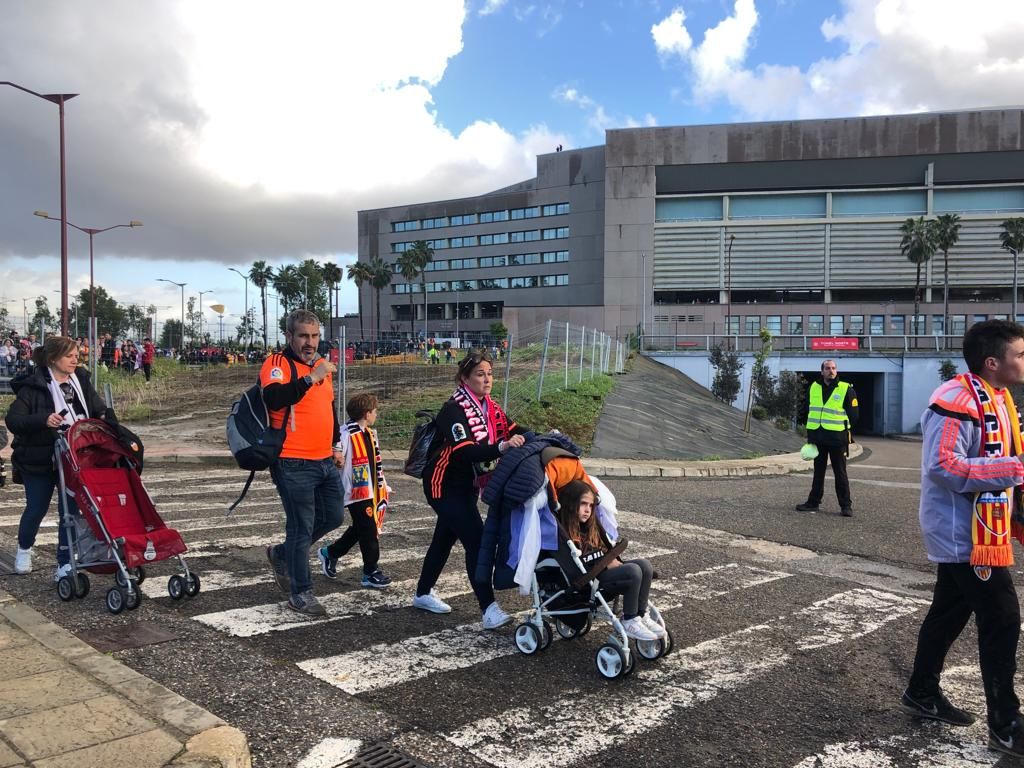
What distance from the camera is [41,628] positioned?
4.68 meters

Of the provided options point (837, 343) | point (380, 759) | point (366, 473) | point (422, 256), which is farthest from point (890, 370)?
point (422, 256)

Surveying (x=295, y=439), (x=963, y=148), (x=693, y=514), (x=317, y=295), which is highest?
(x=963, y=148)

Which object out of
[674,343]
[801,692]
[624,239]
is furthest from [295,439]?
[624,239]

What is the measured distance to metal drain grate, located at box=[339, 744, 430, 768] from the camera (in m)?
3.31

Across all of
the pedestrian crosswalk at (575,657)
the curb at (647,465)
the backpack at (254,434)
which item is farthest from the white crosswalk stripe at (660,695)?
the curb at (647,465)

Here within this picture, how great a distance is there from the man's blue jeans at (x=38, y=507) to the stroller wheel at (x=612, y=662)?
12.7 ft

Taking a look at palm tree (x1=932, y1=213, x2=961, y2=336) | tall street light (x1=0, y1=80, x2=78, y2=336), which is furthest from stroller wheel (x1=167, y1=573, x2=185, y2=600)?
palm tree (x1=932, y1=213, x2=961, y2=336)

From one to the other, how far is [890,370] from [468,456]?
4885 cm

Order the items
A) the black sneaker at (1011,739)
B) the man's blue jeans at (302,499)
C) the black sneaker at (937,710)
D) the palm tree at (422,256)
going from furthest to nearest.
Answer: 1. the palm tree at (422,256)
2. the man's blue jeans at (302,499)
3. the black sneaker at (937,710)
4. the black sneaker at (1011,739)

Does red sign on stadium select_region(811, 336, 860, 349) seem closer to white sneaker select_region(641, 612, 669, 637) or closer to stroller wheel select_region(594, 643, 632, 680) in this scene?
white sneaker select_region(641, 612, 669, 637)

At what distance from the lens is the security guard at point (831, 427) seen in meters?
10.1

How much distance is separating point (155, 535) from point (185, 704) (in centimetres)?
216

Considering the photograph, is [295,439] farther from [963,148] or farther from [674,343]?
[963,148]

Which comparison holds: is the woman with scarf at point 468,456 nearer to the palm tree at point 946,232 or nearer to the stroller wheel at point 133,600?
the stroller wheel at point 133,600
